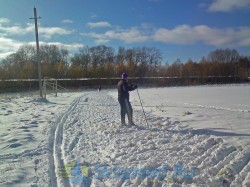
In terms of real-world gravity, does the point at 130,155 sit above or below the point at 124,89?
below

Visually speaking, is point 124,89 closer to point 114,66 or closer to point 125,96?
point 125,96

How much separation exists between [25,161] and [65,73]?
68.4 meters

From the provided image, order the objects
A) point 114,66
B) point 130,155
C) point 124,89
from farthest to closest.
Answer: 1. point 114,66
2. point 124,89
3. point 130,155

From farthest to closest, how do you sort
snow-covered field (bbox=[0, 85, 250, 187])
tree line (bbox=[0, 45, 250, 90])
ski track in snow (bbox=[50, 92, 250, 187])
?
tree line (bbox=[0, 45, 250, 90]), snow-covered field (bbox=[0, 85, 250, 187]), ski track in snow (bbox=[50, 92, 250, 187])

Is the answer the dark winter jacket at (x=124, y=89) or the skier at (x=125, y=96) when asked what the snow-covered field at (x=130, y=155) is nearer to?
the skier at (x=125, y=96)

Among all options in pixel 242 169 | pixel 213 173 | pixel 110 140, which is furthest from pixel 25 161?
pixel 242 169

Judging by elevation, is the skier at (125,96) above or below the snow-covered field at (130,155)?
above

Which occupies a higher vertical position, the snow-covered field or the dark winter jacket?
the dark winter jacket

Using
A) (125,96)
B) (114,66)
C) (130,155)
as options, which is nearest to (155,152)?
(130,155)

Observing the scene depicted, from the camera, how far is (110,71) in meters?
79.5

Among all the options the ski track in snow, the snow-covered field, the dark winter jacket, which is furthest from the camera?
the dark winter jacket

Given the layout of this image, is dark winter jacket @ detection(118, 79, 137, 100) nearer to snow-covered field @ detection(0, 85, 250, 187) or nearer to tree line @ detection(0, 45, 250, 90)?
A: snow-covered field @ detection(0, 85, 250, 187)

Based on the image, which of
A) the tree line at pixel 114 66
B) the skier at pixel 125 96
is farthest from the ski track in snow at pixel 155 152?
the tree line at pixel 114 66

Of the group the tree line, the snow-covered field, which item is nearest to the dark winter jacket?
the snow-covered field
